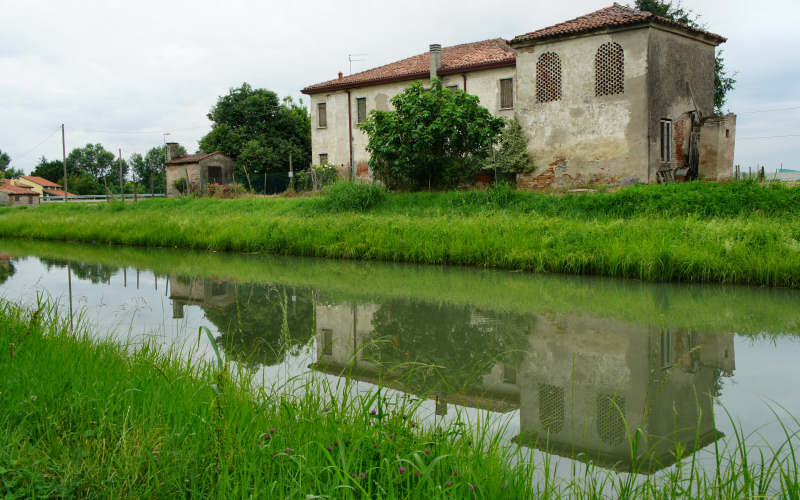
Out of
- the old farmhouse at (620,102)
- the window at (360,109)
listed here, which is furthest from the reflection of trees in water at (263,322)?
the window at (360,109)

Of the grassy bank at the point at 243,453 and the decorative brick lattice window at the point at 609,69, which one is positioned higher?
the decorative brick lattice window at the point at 609,69

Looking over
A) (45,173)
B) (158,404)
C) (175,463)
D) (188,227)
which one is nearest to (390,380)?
(158,404)

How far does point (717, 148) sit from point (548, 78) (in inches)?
221

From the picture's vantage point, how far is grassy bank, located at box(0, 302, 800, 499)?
2992mm

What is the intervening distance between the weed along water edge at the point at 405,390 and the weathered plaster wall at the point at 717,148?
34.1 ft

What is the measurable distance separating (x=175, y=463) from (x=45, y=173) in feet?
316

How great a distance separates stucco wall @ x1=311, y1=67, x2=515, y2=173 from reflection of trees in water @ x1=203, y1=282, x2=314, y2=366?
1918 centimetres

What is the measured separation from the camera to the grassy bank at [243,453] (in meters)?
2.99

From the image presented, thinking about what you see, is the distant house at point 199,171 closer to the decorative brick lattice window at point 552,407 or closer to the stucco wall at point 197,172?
the stucco wall at point 197,172

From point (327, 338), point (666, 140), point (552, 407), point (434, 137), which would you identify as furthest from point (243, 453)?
point (666, 140)

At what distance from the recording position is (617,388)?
5.52 meters

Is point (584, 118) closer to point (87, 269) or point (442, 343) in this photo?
point (442, 343)

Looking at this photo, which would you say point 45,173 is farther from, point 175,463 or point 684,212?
point 175,463

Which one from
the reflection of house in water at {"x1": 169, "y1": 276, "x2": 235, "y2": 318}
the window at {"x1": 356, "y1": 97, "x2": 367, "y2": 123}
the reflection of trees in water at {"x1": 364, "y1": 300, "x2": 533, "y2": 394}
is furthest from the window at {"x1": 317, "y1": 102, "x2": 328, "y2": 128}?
the reflection of trees in water at {"x1": 364, "y1": 300, "x2": 533, "y2": 394}
